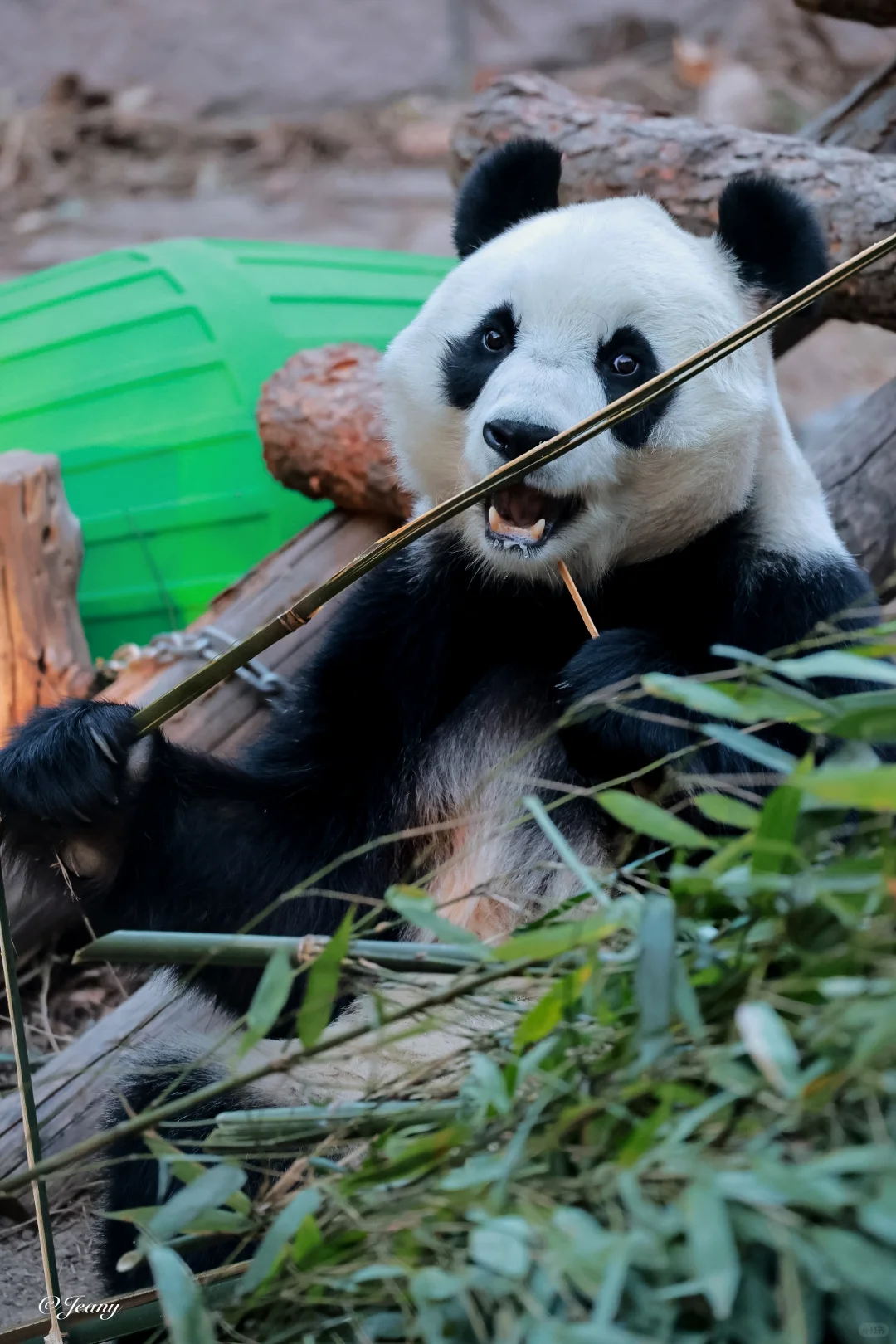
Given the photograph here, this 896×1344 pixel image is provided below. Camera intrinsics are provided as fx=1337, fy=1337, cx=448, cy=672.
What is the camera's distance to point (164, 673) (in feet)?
9.56

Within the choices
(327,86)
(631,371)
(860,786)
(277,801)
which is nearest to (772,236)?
(631,371)

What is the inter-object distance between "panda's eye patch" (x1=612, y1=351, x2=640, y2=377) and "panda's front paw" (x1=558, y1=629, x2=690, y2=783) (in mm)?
391

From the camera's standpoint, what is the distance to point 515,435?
68.9 inches

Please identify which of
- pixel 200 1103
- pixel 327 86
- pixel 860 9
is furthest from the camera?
pixel 327 86

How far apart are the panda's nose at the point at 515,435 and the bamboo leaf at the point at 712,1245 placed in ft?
3.58

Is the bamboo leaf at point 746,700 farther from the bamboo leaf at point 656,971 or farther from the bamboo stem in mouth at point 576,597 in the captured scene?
the bamboo stem in mouth at point 576,597

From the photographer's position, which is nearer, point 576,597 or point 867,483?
point 576,597

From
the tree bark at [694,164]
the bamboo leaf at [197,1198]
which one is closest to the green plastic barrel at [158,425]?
the tree bark at [694,164]

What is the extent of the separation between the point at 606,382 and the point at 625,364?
1.7 inches

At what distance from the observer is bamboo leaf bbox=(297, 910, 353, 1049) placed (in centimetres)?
108

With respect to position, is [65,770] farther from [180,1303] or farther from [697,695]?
[697,695]

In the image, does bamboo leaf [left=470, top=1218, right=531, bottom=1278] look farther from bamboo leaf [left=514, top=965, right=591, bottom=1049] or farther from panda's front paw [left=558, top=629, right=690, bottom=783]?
panda's front paw [left=558, top=629, right=690, bottom=783]

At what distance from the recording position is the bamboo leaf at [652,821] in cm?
107

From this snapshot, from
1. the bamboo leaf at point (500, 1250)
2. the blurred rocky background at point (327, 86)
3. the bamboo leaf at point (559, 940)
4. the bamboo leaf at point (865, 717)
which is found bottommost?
the bamboo leaf at point (500, 1250)
